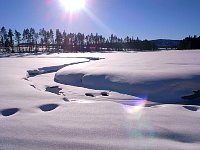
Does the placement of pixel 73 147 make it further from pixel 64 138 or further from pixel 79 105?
pixel 79 105

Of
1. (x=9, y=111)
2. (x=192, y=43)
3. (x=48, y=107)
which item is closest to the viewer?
(x=9, y=111)

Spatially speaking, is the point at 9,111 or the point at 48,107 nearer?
the point at 9,111

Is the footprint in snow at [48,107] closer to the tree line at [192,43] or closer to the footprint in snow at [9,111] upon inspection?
the footprint in snow at [9,111]

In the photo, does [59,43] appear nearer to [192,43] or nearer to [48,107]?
[192,43]

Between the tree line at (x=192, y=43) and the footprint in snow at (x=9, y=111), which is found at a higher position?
the tree line at (x=192, y=43)

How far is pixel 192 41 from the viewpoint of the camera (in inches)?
2569

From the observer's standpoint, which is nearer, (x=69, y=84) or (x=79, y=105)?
(x=79, y=105)

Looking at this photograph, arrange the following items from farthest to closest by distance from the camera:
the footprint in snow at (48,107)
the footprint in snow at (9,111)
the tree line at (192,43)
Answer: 1. the tree line at (192,43)
2. the footprint in snow at (48,107)
3. the footprint in snow at (9,111)

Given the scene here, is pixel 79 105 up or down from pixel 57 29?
down

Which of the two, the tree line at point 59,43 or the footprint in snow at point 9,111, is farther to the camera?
the tree line at point 59,43

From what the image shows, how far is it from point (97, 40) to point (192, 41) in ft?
183

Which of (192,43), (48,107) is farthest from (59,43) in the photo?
(48,107)

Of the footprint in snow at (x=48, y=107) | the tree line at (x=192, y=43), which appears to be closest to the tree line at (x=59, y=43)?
the tree line at (x=192, y=43)

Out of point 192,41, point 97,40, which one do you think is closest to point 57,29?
point 97,40
